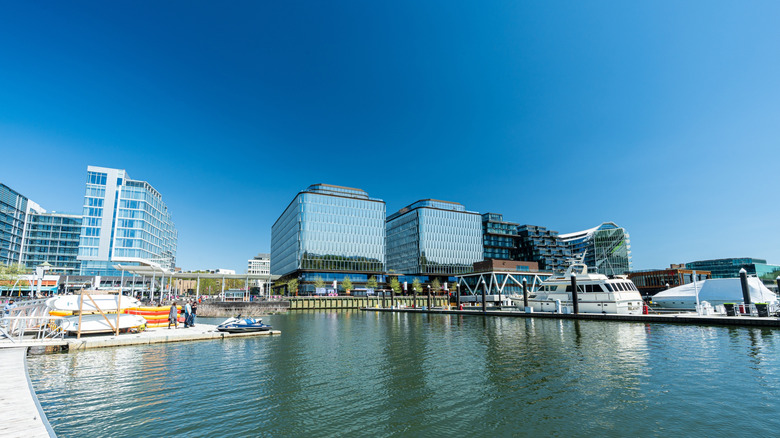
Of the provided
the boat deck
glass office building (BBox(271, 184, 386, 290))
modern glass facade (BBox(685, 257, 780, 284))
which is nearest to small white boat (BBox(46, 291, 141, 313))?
the boat deck

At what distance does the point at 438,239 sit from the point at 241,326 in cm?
11347

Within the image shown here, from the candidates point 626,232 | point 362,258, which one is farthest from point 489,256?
point 626,232

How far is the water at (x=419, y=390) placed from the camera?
1093 centimetres

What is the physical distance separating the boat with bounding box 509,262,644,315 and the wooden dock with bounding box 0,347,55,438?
50920 millimetres

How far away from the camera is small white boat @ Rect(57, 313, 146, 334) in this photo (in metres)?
27.0

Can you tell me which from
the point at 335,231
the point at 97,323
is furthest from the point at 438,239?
the point at 97,323

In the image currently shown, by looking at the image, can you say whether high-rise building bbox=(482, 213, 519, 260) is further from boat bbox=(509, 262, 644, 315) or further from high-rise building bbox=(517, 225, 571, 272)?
boat bbox=(509, 262, 644, 315)

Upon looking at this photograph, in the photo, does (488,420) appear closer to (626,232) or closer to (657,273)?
(657,273)

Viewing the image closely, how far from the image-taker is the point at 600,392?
14.0 metres

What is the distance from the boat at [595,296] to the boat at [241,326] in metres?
37.6

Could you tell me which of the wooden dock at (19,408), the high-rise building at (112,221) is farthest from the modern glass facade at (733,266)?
the high-rise building at (112,221)

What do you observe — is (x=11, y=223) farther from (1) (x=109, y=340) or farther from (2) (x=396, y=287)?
(1) (x=109, y=340)

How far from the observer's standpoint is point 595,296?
47312 millimetres

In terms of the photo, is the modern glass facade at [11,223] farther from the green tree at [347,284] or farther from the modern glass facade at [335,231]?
the green tree at [347,284]
